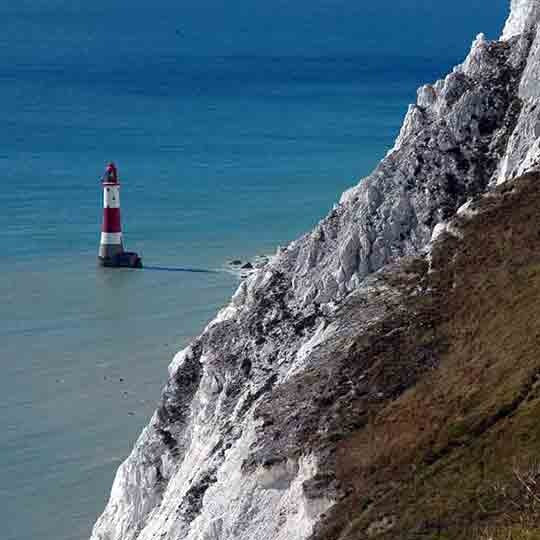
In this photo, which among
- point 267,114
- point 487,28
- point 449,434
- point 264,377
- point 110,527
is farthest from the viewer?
point 487,28

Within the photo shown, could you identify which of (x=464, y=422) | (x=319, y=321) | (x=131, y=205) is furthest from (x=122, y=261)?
(x=464, y=422)

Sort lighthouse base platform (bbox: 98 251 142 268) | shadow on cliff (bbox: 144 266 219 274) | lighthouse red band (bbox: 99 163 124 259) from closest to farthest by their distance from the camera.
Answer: shadow on cliff (bbox: 144 266 219 274) < lighthouse base platform (bbox: 98 251 142 268) < lighthouse red band (bbox: 99 163 124 259)

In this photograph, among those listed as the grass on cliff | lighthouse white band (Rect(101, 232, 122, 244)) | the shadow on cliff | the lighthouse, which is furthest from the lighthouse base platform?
the grass on cliff

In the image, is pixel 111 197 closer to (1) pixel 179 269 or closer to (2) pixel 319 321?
(1) pixel 179 269

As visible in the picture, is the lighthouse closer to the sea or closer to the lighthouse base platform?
the lighthouse base platform

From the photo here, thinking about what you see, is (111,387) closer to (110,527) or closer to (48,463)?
(48,463)

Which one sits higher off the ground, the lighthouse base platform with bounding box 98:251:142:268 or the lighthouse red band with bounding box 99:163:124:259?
the lighthouse red band with bounding box 99:163:124:259

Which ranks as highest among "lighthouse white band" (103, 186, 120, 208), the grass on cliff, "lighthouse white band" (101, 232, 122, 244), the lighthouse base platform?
"lighthouse white band" (103, 186, 120, 208)

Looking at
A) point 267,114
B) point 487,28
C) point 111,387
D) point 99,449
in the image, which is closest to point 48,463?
→ point 99,449
